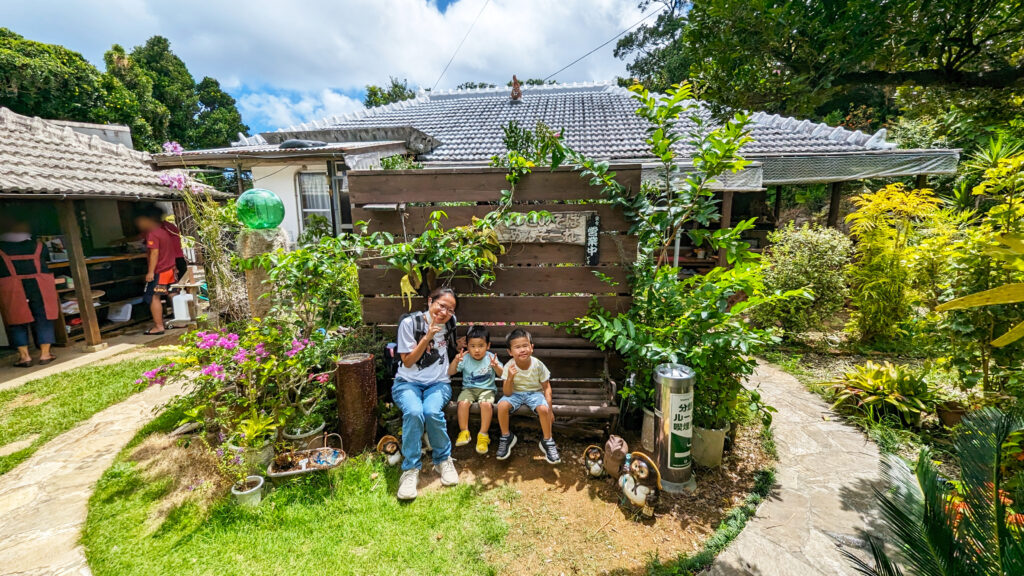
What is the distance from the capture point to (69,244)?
582 centimetres

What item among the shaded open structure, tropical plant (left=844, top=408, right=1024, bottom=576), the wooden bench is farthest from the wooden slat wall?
tropical plant (left=844, top=408, right=1024, bottom=576)

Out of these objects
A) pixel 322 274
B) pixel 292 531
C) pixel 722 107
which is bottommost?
pixel 292 531

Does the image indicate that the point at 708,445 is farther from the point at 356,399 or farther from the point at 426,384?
the point at 356,399

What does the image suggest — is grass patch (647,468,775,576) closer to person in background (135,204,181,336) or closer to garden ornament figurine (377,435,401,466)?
garden ornament figurine (377,435,401,466)

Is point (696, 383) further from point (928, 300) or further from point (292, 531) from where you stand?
point (292, 531)

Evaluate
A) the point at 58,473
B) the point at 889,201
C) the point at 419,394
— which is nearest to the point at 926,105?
the point at 889,201

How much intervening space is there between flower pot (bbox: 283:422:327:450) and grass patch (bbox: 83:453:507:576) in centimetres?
40

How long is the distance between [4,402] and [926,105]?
9.39m

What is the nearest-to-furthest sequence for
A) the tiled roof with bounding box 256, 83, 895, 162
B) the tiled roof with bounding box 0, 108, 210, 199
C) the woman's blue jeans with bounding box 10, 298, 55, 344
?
the tiled roof with bounding box 0, 108, 210, 199, the woman's blue jeans with bounding box 10, 298, 55, 344, the tiled roof with bounding box 256, 83, 895, 162

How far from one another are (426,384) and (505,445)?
83 cm

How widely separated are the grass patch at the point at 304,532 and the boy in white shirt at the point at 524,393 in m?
0.56

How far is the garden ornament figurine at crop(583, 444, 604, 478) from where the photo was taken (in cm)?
300

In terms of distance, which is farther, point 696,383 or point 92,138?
point 92,138

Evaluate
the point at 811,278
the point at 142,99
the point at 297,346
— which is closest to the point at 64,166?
the point at 297,346
